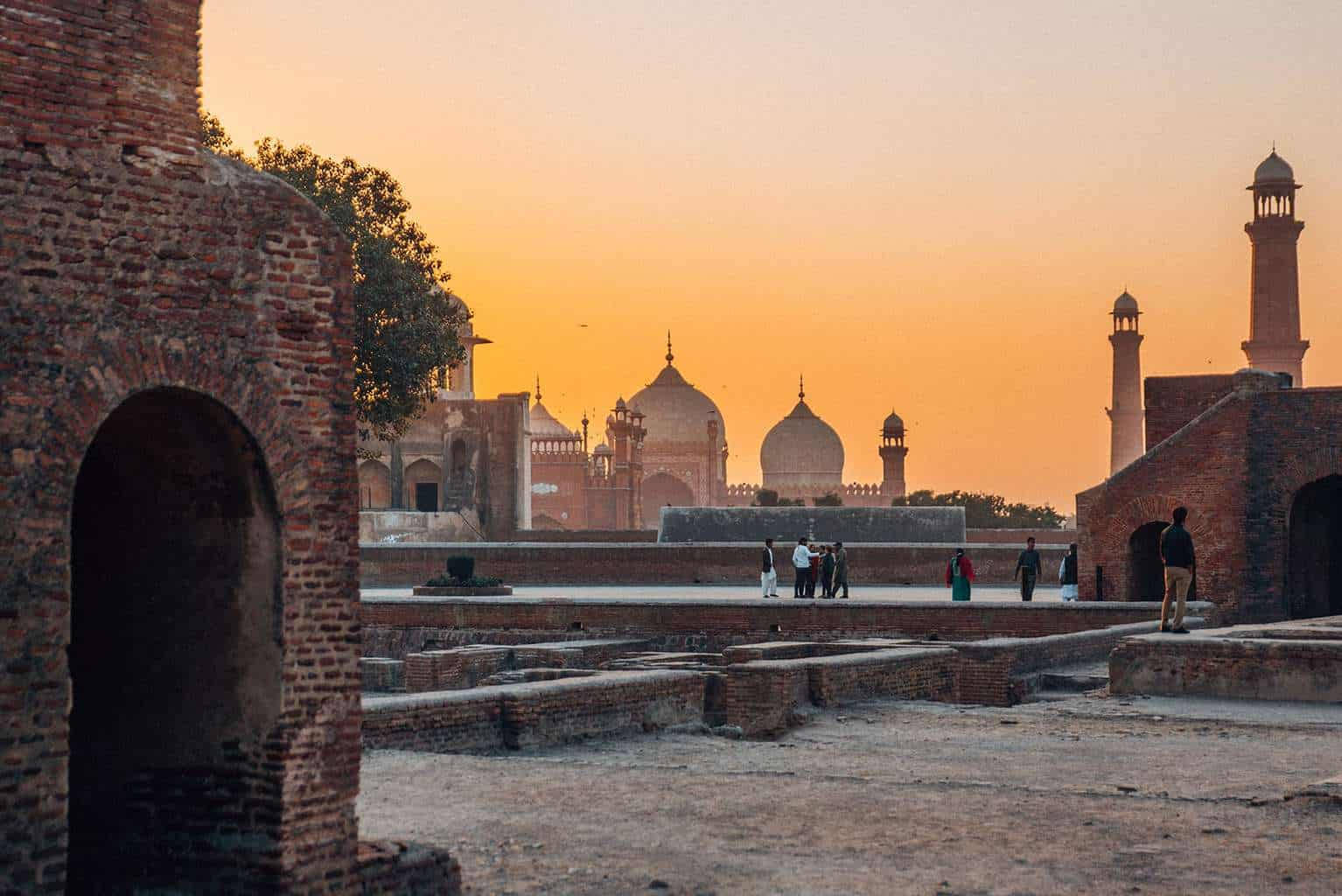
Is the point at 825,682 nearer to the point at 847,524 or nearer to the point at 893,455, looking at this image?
the point at 847,524

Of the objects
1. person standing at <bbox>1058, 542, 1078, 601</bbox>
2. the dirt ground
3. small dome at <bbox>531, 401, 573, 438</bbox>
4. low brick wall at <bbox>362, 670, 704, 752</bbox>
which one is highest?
small dome at <bbox>531, 401, 573, 438</bbox>

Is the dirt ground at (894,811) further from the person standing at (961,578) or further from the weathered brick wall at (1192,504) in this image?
the person standing at (961,578)

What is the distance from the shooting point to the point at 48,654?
22.4ft

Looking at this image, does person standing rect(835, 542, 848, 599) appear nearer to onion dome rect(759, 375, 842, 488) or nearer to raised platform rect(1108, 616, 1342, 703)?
raised platform rect(1108, 616, 1342, 703)

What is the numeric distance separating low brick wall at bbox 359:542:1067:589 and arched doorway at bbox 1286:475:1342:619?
9.00 meters

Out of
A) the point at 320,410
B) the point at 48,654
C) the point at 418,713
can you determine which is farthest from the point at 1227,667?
the point at 48,654

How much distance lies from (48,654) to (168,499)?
1.27 meters

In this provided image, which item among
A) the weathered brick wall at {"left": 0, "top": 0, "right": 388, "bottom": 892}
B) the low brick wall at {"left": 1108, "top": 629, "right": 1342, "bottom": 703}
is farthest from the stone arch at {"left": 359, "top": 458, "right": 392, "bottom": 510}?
the weathered brick wall at {"left": 0, "top": 0, "right": 388, "bottom": 892}

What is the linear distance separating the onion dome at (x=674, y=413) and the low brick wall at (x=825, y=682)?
241 feet

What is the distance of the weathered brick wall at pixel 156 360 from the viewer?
22.2ft

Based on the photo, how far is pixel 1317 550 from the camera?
26312mm

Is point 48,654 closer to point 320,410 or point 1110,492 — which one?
point 320,410

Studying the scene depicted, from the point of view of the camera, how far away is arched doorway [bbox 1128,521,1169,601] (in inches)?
1038

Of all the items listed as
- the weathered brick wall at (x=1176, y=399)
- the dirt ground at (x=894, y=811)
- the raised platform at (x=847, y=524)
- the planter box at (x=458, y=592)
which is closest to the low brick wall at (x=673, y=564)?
the raised platform at (x=847, y=524)
